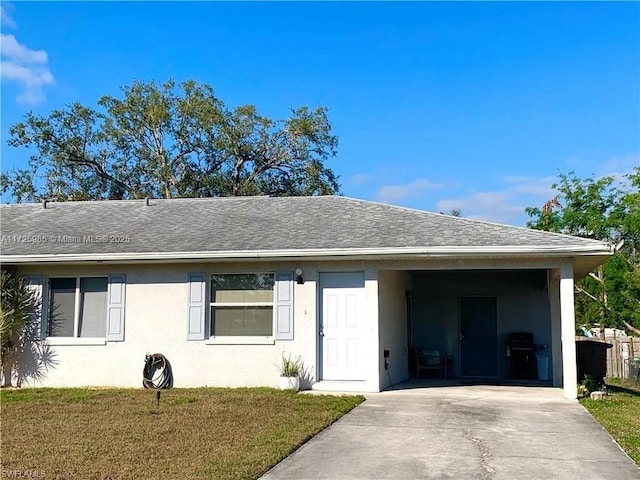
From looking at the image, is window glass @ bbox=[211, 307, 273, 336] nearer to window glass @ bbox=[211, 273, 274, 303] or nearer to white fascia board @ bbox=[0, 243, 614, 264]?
window glass @ bbox=[211, 273, 274, 303]

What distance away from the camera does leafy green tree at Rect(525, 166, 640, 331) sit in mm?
28205

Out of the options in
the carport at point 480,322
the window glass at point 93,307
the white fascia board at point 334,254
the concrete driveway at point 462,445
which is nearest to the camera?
the concrete driveway at point 462,445

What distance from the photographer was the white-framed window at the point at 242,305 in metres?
12.1

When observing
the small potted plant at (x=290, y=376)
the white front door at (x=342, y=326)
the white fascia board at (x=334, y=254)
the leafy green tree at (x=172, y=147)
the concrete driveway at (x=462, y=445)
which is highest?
the leafy green tree at (x=172, y=147)

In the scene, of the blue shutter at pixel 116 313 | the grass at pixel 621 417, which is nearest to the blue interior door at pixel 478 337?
the grass at pixel 621 417

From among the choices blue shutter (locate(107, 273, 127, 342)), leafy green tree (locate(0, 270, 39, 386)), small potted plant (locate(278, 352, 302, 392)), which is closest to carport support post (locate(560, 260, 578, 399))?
small potted plant (locate(278, 352, 302, 392))

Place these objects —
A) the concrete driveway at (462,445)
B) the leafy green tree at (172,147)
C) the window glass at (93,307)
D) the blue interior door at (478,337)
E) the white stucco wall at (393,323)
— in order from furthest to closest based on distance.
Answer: the leafy green tree at (172,147)
the blue interior door at (478,337)
the window glass at (93,307)
the white stucco wall at (393,323)
the concrete driveway at (462,445)

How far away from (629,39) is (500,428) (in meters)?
9.72

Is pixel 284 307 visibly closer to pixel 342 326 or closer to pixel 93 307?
pixel 342 326

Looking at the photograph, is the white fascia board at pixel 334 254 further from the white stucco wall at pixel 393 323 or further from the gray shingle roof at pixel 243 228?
the white stucco wall at pixel 393 323

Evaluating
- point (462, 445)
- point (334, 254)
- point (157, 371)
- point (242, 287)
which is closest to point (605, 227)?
point (334, 254)

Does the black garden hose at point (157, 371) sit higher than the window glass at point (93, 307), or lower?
lower

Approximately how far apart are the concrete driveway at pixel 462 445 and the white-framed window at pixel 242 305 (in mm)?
2977

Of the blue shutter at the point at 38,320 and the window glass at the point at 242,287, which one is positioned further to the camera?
the blue shutter at the point at 38,320
